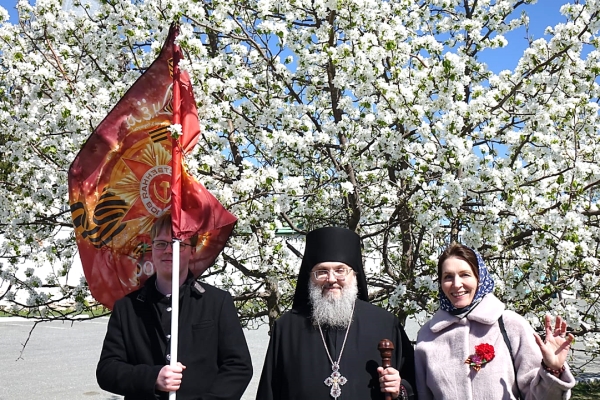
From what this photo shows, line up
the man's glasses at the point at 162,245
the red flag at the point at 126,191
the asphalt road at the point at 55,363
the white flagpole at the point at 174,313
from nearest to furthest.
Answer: the white flagpole at the point at 174,313
the man's glasses at the point at 162,245
the red flag at the point at 126,191
the asphalt road at the point at 55,363

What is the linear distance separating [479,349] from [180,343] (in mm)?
1454

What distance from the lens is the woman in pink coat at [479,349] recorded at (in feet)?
9.73

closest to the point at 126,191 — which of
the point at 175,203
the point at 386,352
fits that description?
the point at 175,203

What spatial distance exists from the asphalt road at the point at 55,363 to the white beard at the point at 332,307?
4.60 m

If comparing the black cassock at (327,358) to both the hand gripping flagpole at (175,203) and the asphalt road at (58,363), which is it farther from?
the asphalt road at (58,363)

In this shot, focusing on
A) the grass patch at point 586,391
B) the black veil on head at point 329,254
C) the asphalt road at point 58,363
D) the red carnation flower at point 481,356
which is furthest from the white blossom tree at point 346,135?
the grass patch at point 586,391

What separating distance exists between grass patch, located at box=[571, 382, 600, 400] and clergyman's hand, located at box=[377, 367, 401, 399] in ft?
21.0

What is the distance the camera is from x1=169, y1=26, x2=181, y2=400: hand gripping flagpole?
3.05 meters

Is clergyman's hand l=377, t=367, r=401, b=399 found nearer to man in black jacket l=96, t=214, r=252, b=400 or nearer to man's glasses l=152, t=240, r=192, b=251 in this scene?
man in black jacket l=96, t=214, r=252, b=400

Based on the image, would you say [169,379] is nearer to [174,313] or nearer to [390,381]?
[174,313]

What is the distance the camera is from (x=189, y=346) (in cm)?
321

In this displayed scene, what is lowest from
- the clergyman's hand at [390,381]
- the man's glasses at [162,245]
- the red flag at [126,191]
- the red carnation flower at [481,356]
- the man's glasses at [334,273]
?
the clergyman's hand at [390,381]

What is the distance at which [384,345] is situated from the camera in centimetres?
319

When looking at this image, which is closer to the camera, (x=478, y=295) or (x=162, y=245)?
(x=478, y=295)
